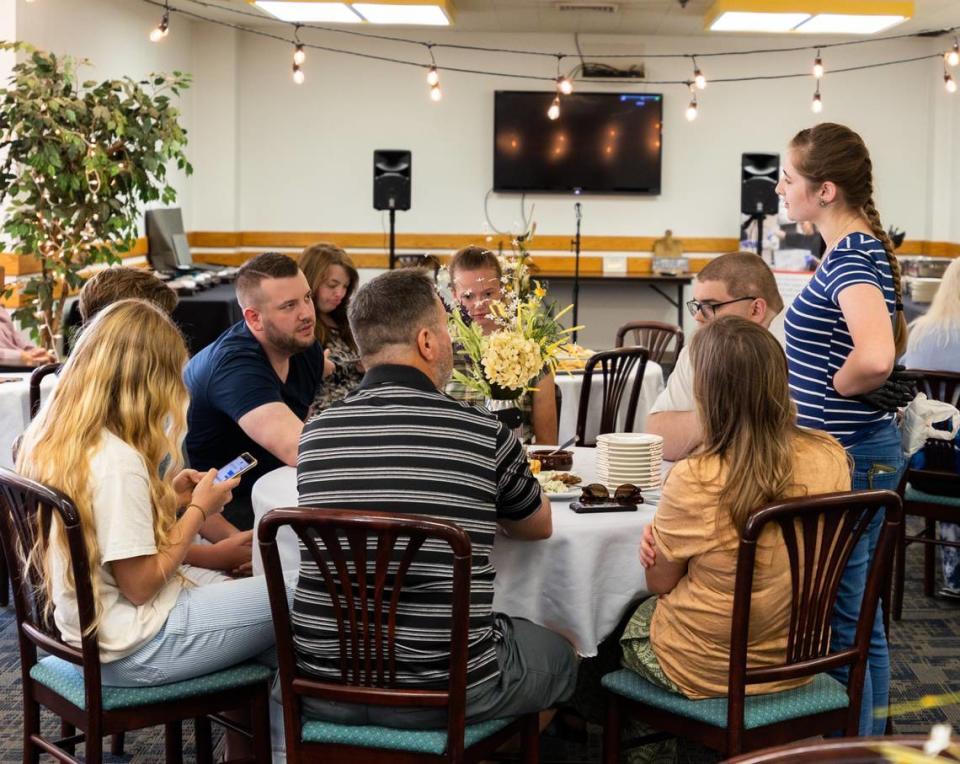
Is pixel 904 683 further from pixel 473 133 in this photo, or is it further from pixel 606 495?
pixel 473 133

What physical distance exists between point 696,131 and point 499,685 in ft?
31.6

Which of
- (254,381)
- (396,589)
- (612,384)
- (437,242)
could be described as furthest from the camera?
(437,242)

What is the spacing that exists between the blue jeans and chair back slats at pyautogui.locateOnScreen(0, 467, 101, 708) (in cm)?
144

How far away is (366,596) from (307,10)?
693 centimetres

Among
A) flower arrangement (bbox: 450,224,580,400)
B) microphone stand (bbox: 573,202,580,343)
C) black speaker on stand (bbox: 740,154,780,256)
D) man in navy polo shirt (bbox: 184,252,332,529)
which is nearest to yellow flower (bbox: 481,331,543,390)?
flower arrangement (bbox: 450,224,580,400)

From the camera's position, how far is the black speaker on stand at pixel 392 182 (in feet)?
35.2

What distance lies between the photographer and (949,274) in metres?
4.34

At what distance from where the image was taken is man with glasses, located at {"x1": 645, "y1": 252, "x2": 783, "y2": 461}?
3016 mm

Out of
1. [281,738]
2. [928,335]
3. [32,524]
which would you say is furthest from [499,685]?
[928,335]

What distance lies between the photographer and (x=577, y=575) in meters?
2.53

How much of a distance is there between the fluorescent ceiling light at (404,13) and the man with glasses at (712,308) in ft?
18.4

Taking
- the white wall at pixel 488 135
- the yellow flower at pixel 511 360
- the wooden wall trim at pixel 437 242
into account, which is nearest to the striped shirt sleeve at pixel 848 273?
the yellow flower at pixel 511 360

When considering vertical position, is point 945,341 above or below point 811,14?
below

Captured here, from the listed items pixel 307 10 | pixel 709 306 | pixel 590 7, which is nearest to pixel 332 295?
pixel 709 306
